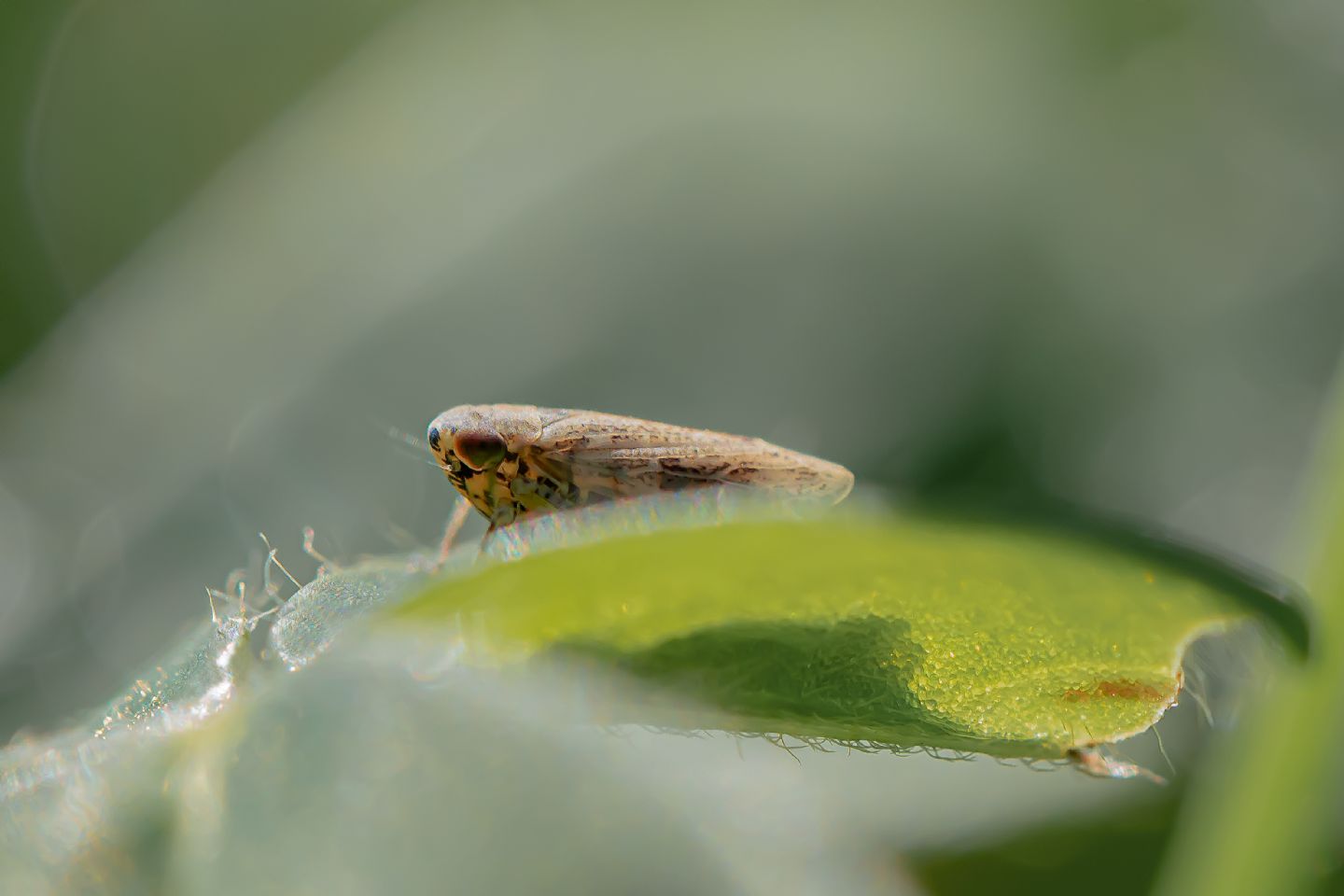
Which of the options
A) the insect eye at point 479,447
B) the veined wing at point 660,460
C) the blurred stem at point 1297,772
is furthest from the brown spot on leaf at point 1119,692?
the insect eye at point 479,447

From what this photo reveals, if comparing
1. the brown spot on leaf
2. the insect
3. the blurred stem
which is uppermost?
the insect

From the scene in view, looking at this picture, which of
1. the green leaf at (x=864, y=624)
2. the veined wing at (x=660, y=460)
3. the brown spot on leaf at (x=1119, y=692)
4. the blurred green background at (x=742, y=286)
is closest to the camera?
the green leaf at (x=864, y=624)

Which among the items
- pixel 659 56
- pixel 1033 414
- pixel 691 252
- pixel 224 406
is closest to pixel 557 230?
pixel 691 252

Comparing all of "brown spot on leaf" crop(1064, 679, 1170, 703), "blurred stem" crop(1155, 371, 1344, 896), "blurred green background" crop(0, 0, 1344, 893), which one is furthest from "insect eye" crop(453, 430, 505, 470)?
"brown spot on leaf" crop(1064, 679, 1170, 703)

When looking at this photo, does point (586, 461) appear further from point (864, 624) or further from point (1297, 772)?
point (864, 624)

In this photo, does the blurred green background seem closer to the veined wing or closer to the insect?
the insect

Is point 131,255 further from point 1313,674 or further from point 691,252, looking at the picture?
point 1313,674

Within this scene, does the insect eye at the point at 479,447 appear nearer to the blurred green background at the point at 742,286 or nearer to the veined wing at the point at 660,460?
the veined wing at the point at 660,460
